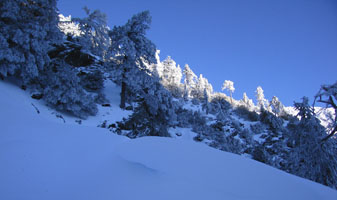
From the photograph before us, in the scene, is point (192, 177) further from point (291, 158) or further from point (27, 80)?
point (27, 80)

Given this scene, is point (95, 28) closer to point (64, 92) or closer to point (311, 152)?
point (64, 92)

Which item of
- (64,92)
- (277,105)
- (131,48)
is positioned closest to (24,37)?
(64,92)

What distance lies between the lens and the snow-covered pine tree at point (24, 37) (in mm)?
8266

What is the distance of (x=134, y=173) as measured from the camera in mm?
2184

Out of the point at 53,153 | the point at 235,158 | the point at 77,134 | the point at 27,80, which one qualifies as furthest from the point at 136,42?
the point at 235,158

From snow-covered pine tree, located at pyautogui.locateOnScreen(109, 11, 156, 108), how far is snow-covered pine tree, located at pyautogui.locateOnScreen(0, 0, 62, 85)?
4.51 metres

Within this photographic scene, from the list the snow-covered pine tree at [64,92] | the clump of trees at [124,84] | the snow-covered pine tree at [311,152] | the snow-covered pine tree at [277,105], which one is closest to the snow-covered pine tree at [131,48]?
the clump of trees at [124,84]

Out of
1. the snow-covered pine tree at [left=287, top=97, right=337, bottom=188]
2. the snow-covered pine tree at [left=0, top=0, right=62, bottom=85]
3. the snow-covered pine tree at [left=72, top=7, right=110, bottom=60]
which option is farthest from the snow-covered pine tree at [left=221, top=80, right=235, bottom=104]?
the snow-covered pine tree at [left=0, top=0, right=62, bottom=85]

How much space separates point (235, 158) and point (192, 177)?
3.45 feet

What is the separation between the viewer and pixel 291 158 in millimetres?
6832

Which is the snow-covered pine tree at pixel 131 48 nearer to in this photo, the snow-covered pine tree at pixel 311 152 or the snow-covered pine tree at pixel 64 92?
the snow-covered pine tree at pixel 64 92

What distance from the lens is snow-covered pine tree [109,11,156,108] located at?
12.1 m

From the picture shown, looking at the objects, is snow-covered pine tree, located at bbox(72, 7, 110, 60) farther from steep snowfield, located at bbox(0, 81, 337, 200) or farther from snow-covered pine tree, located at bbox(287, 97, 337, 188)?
snow-covered pine tree, located at bbox(287, 97, 337, 188)

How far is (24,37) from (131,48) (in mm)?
6599
